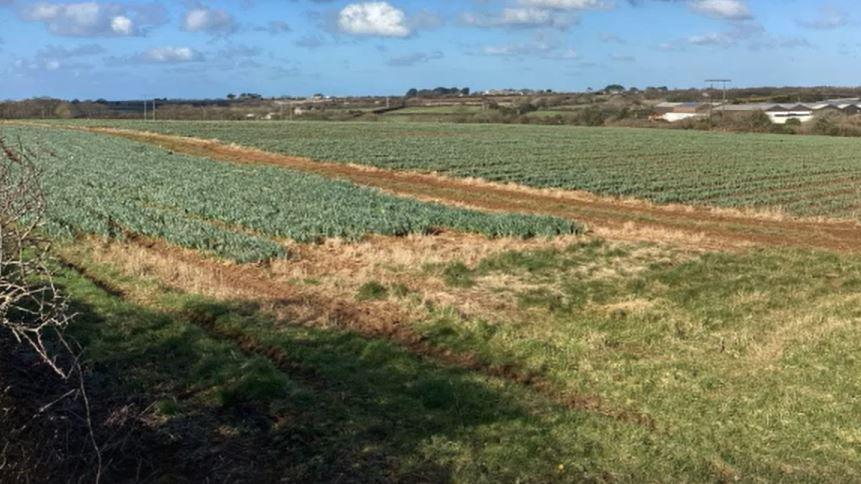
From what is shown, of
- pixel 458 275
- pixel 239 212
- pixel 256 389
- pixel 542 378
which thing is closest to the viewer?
pixel 256 389

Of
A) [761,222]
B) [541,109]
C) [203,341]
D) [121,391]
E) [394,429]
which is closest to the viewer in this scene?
[394,429]

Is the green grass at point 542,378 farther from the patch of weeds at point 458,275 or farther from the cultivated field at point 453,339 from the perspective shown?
the patch of weeds at point 458,275

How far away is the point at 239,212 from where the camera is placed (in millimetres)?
20812

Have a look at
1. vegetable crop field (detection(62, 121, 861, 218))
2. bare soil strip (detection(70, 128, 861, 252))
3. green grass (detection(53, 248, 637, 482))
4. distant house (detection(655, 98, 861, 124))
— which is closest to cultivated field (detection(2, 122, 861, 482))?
green grass (detection(53, 248, 637, 482))

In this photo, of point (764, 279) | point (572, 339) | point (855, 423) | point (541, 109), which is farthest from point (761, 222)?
point (541, 109)

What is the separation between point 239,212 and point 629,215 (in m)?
12.0

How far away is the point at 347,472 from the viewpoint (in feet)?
22.4

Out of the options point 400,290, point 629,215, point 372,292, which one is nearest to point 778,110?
point 629,215

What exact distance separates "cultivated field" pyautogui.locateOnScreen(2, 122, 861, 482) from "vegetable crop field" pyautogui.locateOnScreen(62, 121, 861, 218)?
670 cm

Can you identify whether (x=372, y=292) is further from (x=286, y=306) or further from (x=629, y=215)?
(x=629, y=215)

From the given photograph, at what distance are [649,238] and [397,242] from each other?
5988mm

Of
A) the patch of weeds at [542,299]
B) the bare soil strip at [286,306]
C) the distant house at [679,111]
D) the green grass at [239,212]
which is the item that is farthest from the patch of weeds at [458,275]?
the distant house at [679,111]

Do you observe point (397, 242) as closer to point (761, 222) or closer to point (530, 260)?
point (530, 260)

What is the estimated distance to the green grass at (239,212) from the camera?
59.1 feet
